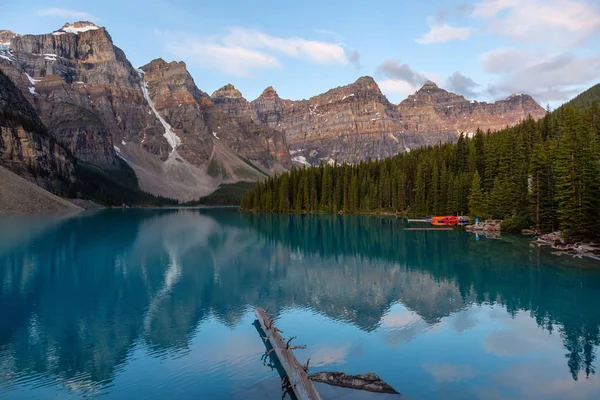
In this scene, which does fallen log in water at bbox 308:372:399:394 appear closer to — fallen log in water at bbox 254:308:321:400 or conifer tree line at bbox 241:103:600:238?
fallen log in water at bbox 254:308:321:400

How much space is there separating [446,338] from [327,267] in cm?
2298

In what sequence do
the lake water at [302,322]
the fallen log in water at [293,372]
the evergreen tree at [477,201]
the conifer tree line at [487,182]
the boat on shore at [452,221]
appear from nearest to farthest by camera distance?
the fallen log in water at [293,372] < the lake water at [302,322] < the conifer tree line at [487,182] < the evergreen tree at [477,201] < the boat on shore at [452,221]

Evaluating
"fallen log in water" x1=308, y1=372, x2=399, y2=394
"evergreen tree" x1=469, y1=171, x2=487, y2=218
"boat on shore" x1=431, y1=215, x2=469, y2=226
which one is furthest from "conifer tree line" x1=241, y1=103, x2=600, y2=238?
"fallen log in water" x1=308, y1=372, x2=399, y2=394

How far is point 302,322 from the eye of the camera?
2664cm

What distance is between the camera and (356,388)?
16.8m

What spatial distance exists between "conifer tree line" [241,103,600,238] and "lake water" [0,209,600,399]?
11.7m

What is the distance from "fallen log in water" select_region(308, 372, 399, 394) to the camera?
54.9ft

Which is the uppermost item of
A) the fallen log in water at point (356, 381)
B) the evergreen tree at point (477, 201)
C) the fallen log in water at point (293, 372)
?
the evergreen tree at point (477, 201)

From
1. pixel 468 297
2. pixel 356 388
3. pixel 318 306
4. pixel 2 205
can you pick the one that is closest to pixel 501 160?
pixel 468 297

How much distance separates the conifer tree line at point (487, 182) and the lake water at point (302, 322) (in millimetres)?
11731

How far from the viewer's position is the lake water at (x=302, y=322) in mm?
18125

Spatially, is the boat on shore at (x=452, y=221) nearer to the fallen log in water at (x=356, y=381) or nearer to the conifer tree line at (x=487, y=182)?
the conifer tree line at (x=487, y=182)

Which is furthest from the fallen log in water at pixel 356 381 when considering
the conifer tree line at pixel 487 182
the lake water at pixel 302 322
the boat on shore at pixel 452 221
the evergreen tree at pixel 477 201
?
the boat on shore at pixel 452 221

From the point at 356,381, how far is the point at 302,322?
9814 mm
